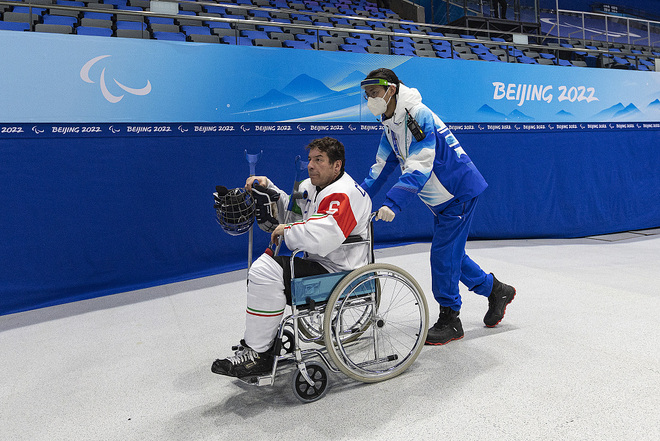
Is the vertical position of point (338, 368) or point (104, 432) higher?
point (338, 368)

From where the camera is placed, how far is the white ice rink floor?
1579 millimetres

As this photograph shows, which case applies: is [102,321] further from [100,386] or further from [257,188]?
[257,188]

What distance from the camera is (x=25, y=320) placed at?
114 inches

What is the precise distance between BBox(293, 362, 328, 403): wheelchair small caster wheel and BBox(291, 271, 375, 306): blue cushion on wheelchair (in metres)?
0.24

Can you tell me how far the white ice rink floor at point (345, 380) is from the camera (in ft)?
5.18

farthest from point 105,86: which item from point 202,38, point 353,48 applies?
point 353,48

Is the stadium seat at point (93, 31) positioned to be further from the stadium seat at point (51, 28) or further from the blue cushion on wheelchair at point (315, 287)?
the blue cushion on wheelchair at point (315, 287)

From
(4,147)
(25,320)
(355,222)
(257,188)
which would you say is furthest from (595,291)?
(4,147)

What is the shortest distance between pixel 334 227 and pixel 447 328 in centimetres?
93

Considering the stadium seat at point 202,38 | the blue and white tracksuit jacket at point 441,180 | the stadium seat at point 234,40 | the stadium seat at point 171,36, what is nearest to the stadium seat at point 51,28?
the stadium seat at point 171,36

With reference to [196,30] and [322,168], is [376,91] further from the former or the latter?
[196,30]

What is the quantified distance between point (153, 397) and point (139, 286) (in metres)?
1.78

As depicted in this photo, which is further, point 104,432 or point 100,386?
point 100,386

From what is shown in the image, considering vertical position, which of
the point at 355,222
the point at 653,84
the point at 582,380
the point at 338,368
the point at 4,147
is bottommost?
the point at 582,380
